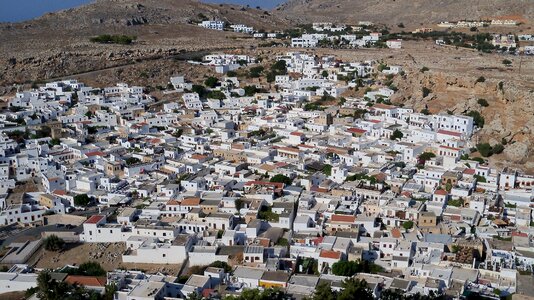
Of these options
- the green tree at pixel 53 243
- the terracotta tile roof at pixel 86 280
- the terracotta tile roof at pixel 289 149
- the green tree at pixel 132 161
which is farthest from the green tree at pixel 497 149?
the green tree at pixel 53 243

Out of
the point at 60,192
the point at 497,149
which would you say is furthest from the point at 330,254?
the point at 497,149

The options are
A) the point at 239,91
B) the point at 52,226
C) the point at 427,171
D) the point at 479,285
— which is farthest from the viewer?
the point at 239,91

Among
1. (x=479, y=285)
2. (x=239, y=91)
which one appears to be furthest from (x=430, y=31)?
(x=479, y=285)

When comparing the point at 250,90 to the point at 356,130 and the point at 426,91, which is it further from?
the point at 426,91

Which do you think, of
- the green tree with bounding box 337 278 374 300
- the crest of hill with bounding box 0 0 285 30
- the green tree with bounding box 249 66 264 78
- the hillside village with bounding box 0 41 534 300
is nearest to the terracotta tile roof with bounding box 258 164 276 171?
the hillside village with bounding box 0 41 534 300

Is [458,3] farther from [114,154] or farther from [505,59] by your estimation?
[114,154]
